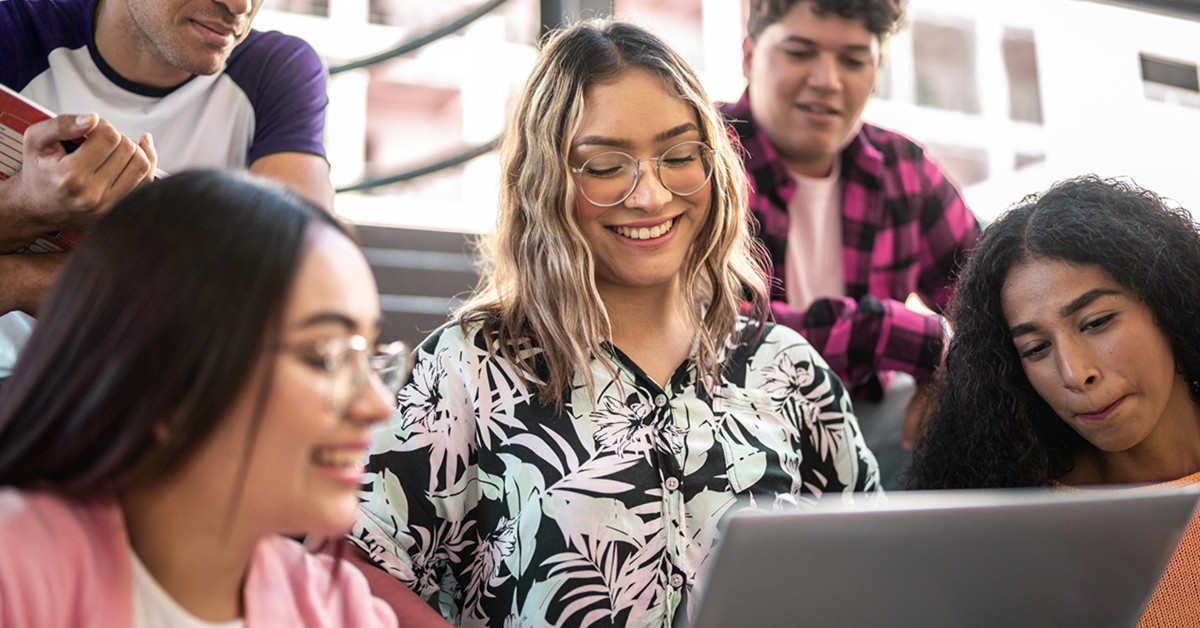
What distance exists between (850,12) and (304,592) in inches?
69.5

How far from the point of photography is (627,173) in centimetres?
175

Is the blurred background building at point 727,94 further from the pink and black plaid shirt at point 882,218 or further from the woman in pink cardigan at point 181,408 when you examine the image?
the woman in pink cardigan at point 181,408

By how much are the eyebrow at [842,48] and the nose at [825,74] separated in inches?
1.1

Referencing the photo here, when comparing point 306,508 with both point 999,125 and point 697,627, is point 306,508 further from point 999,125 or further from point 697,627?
point 999,125

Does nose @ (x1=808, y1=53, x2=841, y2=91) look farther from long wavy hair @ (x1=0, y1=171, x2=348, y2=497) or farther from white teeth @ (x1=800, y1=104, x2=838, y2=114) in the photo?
long wavy hair @ (x1=0, y1=171, x2=348, y2=497)

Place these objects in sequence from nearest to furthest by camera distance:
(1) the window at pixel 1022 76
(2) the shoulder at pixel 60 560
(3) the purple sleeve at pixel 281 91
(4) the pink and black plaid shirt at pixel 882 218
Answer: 1. (2) the shoulder at pixel 60 560
2. (3) the purple sleeve at pixel 281 91
3. (4) the pink and black plaid shirt at pixel 882 218
4. (1) the window at pixel 1022 76

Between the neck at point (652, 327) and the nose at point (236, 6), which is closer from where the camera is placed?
the neck at point (652, 327)

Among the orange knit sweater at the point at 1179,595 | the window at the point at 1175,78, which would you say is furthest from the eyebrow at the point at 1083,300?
the window at the point at 1175,78

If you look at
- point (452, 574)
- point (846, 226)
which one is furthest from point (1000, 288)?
point (452, 574)

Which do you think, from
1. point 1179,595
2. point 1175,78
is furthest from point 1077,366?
point 1175,78

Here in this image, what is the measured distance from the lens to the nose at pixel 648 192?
1.72 m

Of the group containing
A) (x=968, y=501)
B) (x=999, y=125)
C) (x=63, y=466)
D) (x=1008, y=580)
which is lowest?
(x=999, y=125)

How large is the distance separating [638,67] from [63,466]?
3.46 feet

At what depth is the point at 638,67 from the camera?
1.79 metres
